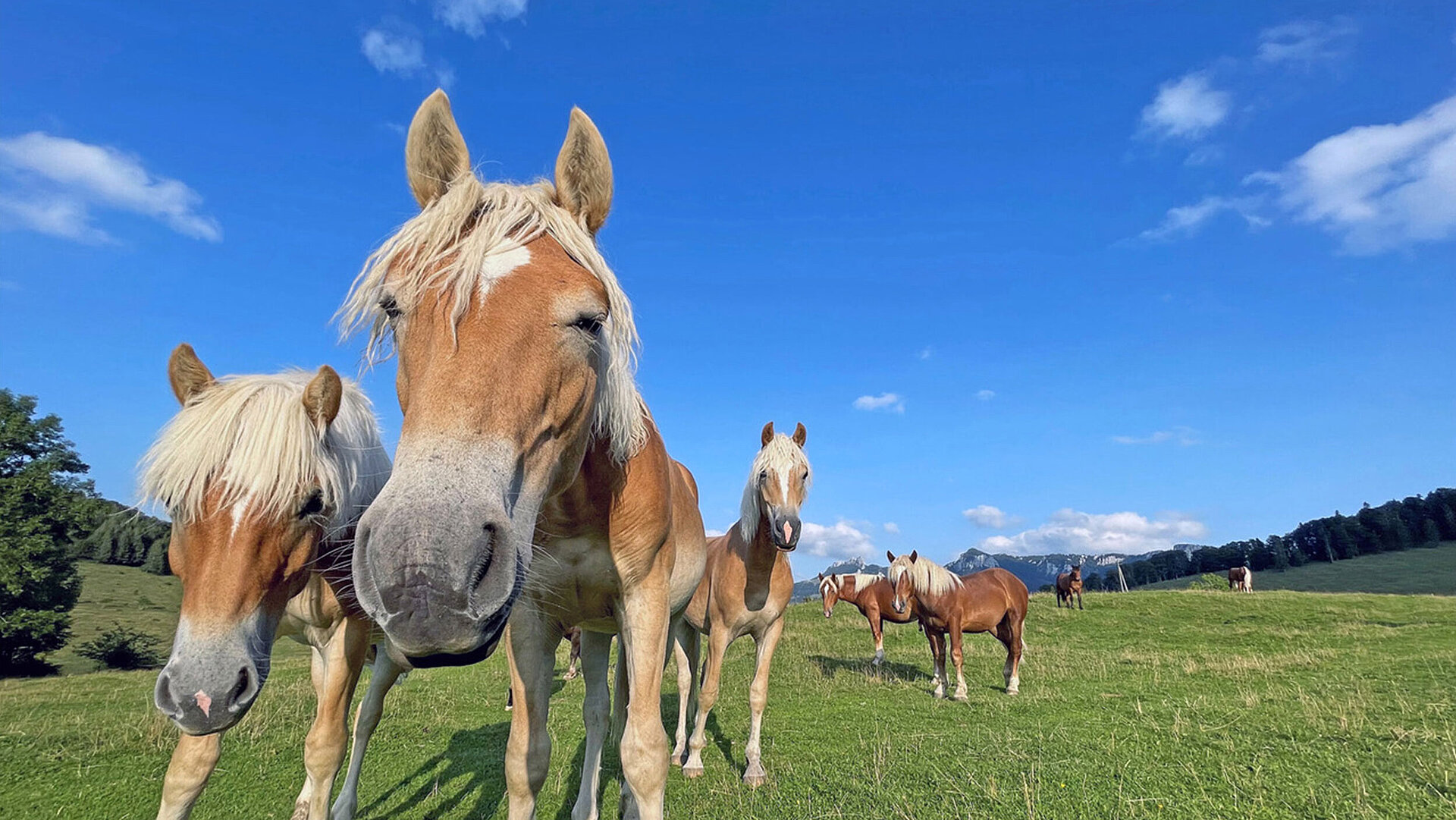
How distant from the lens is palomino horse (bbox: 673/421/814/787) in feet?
21.8

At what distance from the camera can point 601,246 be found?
2.25 meters

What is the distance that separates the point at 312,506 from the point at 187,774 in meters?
1.35

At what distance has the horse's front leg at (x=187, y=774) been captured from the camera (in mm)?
2871

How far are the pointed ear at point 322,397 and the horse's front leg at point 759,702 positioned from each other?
4.87 metres

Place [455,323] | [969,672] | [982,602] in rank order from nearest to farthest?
[455,323] → [982,602] → [969,672]

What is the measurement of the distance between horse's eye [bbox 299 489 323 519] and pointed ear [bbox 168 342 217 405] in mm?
916

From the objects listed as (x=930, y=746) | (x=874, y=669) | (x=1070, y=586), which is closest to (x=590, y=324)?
(x=930, y=746)

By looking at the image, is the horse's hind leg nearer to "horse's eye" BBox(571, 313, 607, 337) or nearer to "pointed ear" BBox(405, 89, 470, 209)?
"pointed ear" BBox(405, 89, 470, 209)

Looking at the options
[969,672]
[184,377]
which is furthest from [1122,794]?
[969,672]

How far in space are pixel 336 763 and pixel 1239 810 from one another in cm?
547

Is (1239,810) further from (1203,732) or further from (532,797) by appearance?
(532,797)

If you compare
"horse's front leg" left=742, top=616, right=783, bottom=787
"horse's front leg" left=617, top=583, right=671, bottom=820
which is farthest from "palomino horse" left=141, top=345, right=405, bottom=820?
"horse's front leg" left=742, top=616, right=783, bottom=787

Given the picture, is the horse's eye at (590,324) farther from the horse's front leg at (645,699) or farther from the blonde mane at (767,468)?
the blonde mane at (767,468)

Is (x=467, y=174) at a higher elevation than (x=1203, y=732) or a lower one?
higher
